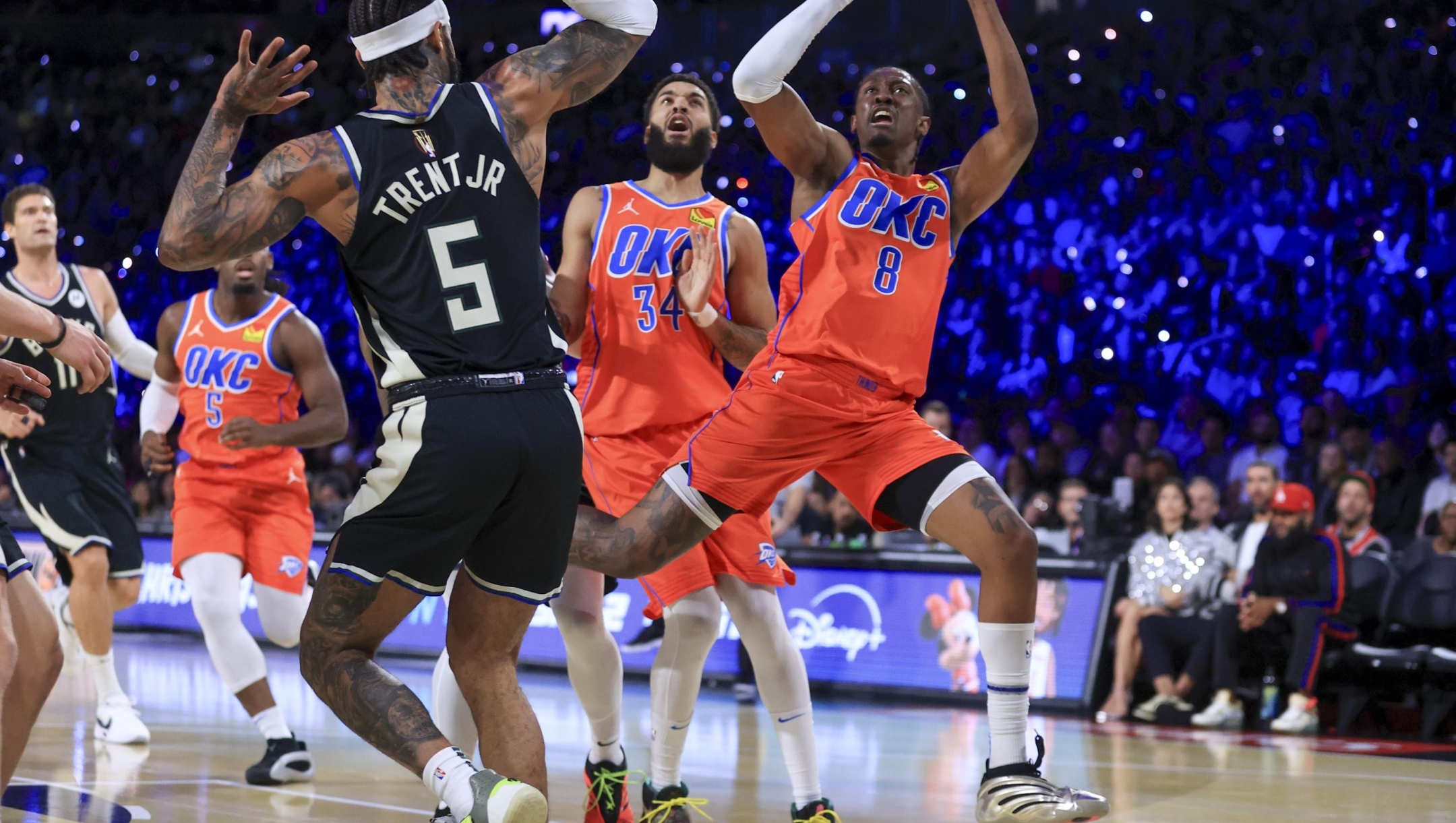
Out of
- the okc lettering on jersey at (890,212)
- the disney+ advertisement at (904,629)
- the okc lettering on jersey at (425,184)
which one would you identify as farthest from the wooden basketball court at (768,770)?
the okc lettering on jersey at (425,184)

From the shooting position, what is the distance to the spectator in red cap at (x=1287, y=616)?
8.54 meters

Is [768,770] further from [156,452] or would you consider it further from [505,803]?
[505,803]

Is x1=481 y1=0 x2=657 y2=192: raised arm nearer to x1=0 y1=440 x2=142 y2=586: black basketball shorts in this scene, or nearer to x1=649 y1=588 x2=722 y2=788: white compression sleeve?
x1=649 y1=588 x2=722 y2=788: white compression sleeve

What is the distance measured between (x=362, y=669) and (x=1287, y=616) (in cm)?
687

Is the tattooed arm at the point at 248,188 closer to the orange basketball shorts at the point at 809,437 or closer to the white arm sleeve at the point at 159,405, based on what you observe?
the orange basketball shorts at the point at 809,437

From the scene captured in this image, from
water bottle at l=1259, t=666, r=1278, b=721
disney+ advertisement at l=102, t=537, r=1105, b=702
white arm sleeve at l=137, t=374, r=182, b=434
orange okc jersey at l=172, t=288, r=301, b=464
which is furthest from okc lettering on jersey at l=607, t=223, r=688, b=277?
water bottle at l=1259, t=666, r=1278, b=721

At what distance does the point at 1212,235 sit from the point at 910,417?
9958mm

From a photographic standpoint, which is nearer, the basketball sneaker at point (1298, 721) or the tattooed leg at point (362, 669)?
the tattooed leg at point (362, 669)

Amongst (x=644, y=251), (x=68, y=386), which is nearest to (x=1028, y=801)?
(x=644, y=251)

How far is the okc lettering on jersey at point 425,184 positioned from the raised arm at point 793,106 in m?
1.18

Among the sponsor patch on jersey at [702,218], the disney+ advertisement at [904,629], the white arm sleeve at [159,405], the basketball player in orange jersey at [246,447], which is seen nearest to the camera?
the sponsor patch on jersey at [702,218]

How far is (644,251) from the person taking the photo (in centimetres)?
495

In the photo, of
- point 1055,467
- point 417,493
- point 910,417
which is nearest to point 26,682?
point 417,493

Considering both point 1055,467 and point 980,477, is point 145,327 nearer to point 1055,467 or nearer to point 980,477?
point 1055,467
